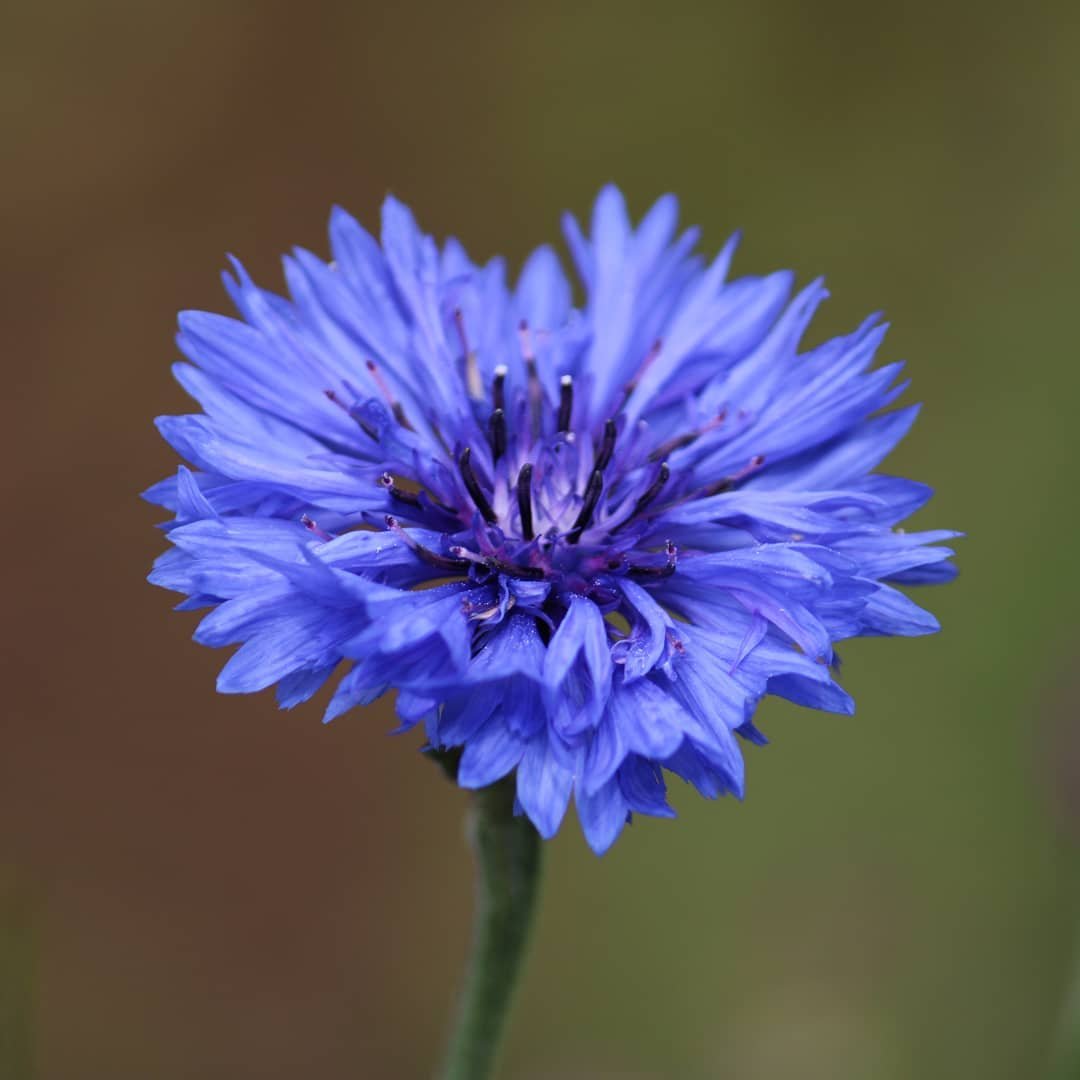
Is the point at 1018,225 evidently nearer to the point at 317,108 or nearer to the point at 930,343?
the point at 930,343

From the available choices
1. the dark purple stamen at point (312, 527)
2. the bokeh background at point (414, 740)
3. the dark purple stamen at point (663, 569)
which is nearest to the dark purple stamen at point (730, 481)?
the dark purple stamen at point (663, 569)

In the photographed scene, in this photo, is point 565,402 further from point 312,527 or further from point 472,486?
point 312,527

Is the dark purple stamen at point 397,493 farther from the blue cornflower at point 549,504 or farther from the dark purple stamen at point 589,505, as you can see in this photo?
the dark purple stamen at point 589,505

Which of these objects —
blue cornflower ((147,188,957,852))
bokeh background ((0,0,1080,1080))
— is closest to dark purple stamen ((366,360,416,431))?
blue cornflower ((147,188,957,852))

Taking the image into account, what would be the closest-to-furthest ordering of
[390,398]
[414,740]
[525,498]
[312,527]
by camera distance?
[312,527], [525,498], [390,398], [414,740]

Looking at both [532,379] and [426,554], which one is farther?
[532,379]

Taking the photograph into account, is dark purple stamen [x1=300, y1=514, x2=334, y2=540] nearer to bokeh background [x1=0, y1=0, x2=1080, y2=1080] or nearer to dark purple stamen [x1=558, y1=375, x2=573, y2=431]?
dark purple stamen [x1=558, y1=375, x2=573, y2=431]

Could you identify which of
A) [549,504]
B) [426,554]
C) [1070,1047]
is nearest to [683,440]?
[549,504]
